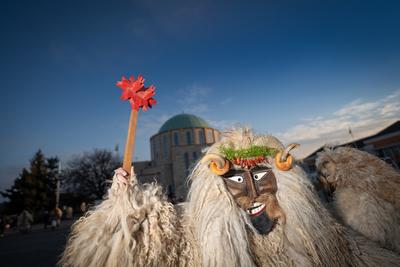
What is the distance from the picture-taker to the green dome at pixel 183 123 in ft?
165

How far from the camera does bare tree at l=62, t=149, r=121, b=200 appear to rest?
1422 inches

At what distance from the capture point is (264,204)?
1.82 meters

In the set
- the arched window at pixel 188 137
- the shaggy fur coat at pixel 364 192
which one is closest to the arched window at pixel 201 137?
the arched window at pixel 188 137

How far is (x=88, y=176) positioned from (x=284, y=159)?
4055 centimetres

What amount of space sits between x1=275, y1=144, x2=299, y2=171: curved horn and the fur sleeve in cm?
97

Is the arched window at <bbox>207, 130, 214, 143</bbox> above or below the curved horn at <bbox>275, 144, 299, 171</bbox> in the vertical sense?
above

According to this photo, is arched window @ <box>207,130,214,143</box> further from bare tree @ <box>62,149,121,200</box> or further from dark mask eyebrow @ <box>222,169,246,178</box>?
dark mask eyebrow @ <box>222,169,246,178</box>

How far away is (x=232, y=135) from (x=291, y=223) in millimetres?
870

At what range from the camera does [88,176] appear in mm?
36750

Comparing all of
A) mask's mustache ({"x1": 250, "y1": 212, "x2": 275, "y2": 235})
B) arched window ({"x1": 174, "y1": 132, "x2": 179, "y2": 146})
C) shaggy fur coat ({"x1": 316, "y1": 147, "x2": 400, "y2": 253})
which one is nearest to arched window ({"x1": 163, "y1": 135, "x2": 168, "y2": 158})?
arched window ({"x1": 174, "y1": 132, "x2": 179, "y2": 146})

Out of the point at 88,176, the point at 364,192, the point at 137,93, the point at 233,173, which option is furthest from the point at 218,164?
the point at 88,176

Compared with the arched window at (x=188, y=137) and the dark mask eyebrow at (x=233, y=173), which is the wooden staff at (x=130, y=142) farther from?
the arched window at (x=188, y=137)

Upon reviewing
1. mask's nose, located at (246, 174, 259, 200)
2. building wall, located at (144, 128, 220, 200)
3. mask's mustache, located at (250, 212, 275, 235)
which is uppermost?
building wall, located at (144, 128, 220, 200)

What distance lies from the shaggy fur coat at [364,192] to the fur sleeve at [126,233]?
7.81 ft
